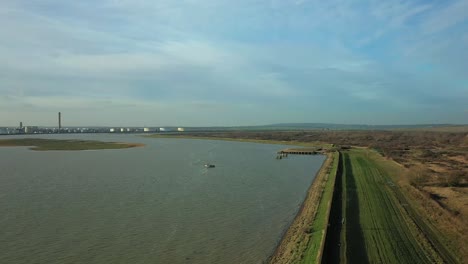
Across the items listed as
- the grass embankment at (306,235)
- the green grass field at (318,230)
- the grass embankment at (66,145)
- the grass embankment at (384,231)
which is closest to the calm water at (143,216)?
the grass embankment at (306,235)

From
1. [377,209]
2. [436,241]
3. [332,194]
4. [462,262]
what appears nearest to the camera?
[462,262]

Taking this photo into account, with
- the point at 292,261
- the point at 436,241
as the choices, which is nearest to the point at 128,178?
the point at 292,261

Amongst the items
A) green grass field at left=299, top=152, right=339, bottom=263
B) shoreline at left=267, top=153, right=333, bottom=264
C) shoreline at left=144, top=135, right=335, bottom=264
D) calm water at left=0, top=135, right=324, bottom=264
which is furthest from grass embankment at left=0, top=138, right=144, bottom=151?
shoreline at left=144, top=135, right=335, bottom=264

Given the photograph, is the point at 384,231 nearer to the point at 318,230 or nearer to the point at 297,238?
the point at 318,230

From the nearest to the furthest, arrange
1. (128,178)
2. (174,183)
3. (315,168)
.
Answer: (174,183)
(128,178)
(315,168)

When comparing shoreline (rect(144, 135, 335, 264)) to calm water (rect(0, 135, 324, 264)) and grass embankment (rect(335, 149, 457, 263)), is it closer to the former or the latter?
calm water (rect(0, 135, 324, 264))

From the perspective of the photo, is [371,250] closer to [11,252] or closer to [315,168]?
[11,252]
